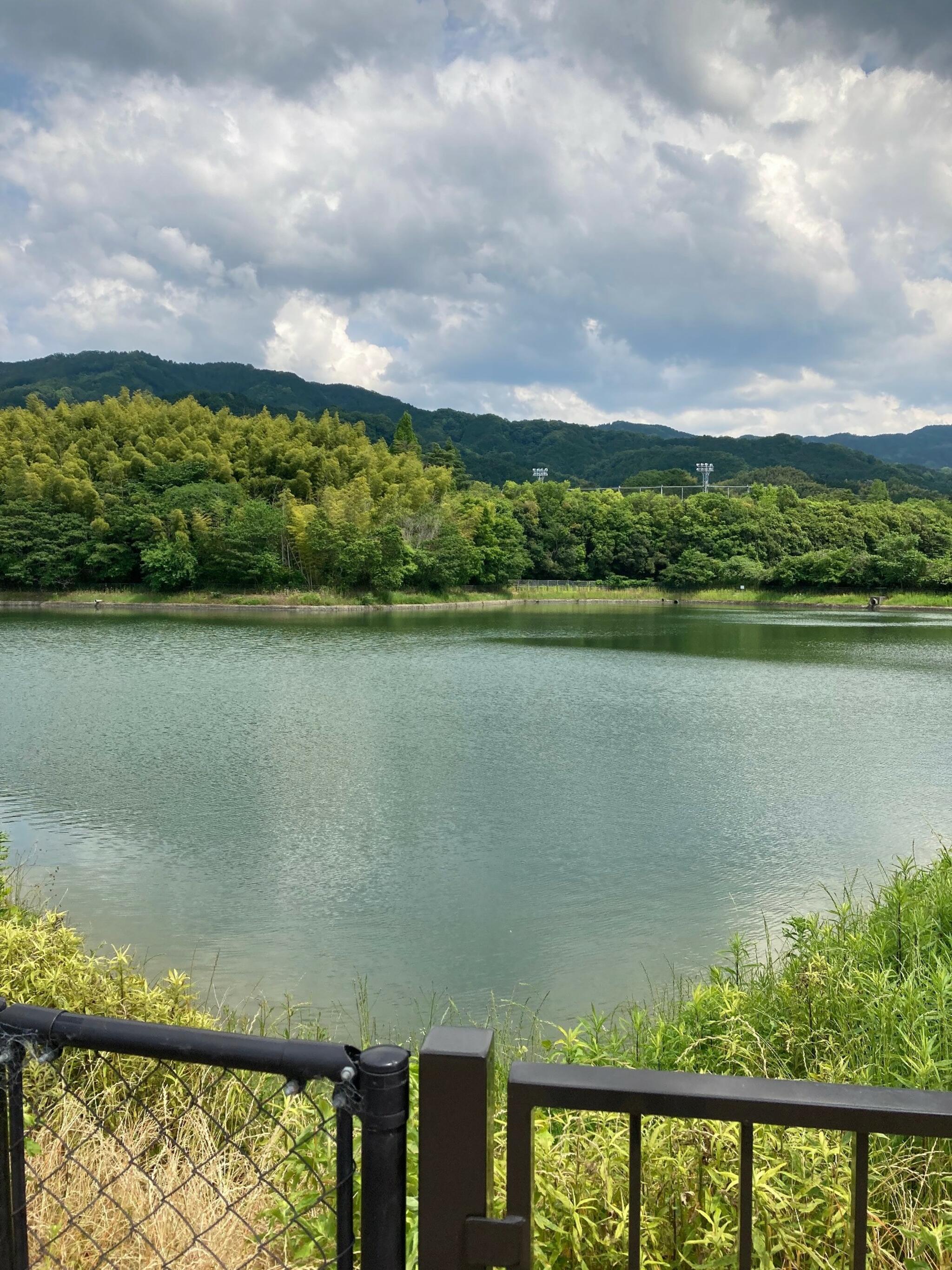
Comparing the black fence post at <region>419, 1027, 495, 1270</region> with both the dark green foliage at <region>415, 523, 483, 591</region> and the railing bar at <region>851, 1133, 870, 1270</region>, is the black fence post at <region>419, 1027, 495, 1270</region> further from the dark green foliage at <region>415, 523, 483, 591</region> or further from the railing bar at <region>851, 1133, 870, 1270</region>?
the dark green foliage at <region>415, 523, 483, 591</region>

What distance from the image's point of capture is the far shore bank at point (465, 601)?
1716 inches

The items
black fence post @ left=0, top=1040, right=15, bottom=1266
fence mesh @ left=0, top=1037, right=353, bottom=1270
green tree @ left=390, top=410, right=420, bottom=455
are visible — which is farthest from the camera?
green tree @ left=390, top=410, right=420, bottom=455

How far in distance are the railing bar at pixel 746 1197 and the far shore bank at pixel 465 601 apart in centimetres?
4160

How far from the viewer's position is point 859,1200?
116 cm

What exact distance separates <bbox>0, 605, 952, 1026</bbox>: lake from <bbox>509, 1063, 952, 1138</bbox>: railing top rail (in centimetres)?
417

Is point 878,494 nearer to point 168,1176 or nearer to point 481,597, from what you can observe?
point 481,597

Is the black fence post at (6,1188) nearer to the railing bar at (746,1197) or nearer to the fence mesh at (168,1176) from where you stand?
the fence mesh at (168,1176)

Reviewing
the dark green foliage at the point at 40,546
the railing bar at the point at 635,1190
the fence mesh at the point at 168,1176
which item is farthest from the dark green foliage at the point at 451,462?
the railing bar at the point at 635,1190

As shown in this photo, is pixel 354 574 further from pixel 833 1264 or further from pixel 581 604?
pixel 833 1264

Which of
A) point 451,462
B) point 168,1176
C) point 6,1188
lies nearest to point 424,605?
point 451,462

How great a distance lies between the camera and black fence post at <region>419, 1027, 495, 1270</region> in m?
1.06

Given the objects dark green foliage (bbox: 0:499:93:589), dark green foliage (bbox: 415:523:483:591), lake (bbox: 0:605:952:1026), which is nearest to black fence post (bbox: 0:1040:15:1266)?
lake (bbox: 0:605:952:1026)

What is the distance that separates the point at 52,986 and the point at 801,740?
11.9 meters

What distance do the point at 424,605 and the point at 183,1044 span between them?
4730cm
